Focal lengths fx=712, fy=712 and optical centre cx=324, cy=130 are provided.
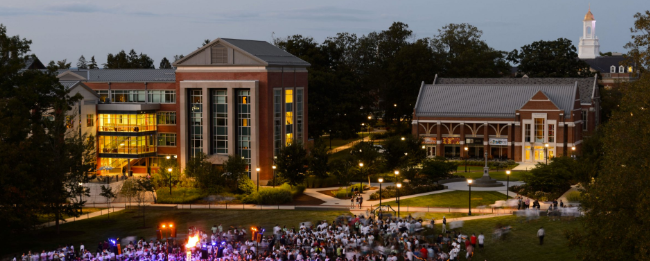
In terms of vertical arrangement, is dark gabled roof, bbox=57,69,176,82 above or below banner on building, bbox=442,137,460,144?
above

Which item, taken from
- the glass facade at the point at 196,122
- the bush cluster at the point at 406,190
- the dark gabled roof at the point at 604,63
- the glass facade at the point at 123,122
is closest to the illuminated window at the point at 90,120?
the glass facade at the point at 123,122

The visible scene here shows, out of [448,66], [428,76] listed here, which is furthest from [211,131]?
[448,66]

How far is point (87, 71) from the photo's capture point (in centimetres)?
8225

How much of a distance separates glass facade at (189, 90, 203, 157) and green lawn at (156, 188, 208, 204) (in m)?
8.75

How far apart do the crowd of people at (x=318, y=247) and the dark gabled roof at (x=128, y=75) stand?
123 ft

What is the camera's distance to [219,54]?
71.4m

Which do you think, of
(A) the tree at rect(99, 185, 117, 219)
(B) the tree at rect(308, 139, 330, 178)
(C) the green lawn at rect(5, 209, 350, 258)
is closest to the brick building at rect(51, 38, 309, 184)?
(B) the tree at rect(308, 139, 330, 178)

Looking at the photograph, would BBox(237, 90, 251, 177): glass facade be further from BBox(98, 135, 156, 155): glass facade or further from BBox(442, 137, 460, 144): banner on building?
BBox(442, 137, 460, 144): banner on building

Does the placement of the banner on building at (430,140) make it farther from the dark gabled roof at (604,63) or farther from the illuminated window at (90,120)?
the dark gabled roof at (604,63)

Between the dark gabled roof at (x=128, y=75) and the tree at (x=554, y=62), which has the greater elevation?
the tree at (x=554, y=62)

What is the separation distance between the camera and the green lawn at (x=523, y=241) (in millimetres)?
41356

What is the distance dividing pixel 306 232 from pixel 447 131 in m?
55.8

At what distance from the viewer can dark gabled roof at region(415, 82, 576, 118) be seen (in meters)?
93.4

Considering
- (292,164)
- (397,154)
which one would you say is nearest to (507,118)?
(397,154)
